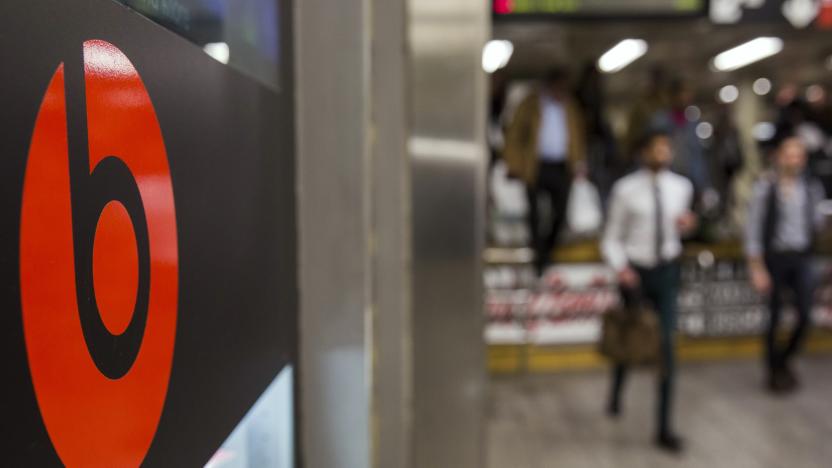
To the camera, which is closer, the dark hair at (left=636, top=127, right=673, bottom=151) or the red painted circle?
the red painted circle

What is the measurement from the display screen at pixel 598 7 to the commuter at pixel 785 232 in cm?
192

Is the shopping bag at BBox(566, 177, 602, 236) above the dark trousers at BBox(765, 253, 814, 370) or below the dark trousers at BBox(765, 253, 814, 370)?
above

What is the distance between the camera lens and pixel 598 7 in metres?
3.36

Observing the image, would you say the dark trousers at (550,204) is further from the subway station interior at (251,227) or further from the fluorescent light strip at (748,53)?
the fluorescent light strip at (748,53)

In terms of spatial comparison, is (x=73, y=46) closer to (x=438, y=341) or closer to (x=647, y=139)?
(x=438, y=341)

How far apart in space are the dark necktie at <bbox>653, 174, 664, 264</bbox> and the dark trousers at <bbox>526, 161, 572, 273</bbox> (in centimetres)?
154

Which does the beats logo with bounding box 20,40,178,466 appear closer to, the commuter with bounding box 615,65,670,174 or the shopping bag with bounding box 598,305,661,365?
the shopping bag with bounding box 598,305,661,365

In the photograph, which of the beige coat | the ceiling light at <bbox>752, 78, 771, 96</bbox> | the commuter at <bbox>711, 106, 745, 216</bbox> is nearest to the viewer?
the beige coat

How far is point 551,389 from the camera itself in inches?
220

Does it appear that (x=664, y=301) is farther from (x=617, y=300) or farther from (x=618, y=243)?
(x=617, y=300)

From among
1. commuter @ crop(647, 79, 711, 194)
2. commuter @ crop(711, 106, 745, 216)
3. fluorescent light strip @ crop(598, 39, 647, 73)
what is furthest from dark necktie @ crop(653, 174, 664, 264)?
fluorescent light strip @ crop(598, 39, 647, 73)

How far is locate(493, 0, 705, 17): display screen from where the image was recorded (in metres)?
3.32

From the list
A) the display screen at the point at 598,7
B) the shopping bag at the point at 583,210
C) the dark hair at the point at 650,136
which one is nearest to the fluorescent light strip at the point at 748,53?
the shopping bag at the point at 583,210

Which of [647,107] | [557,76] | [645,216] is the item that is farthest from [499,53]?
[645,216]
